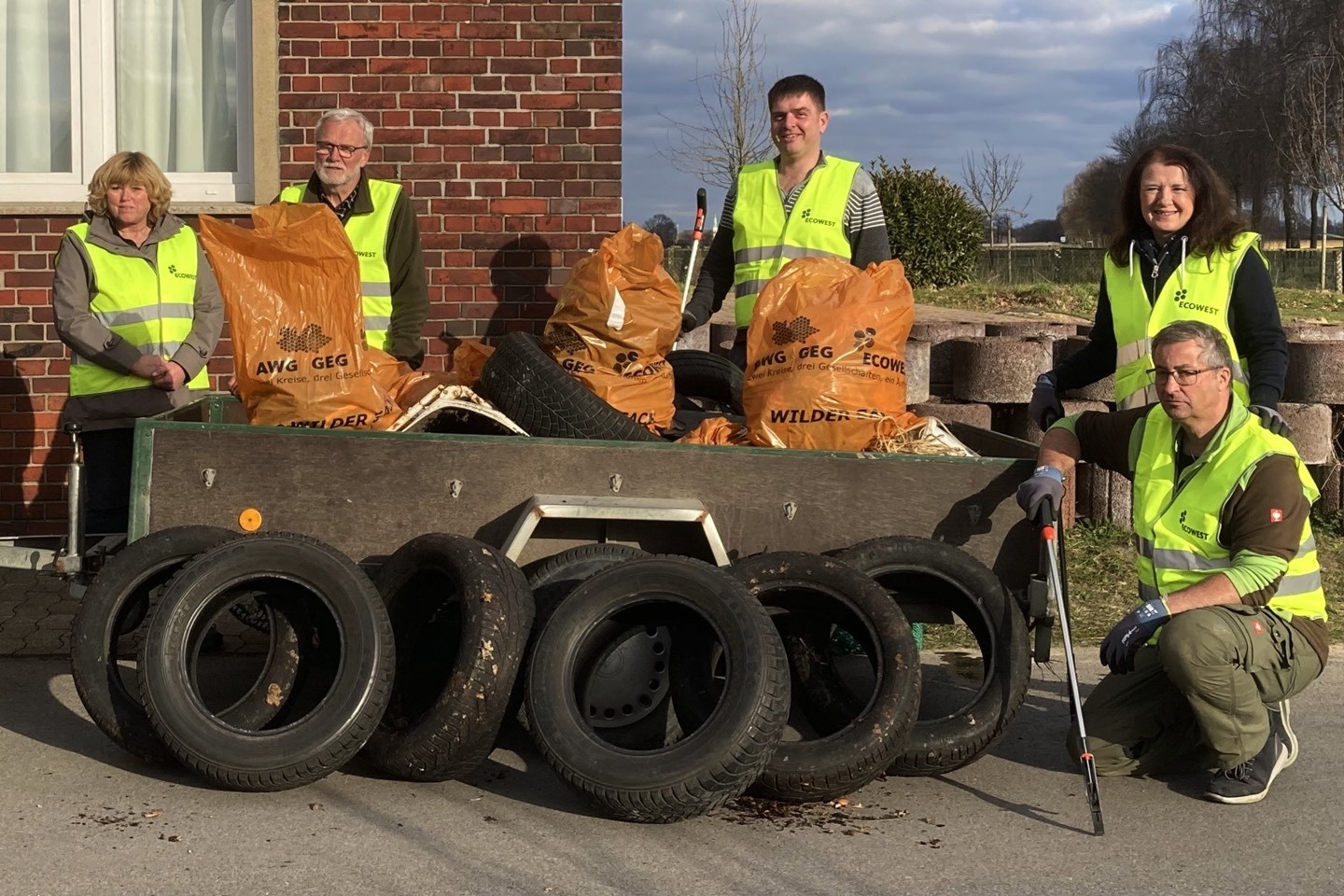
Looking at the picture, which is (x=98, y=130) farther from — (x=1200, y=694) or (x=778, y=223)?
(x=1200, y=694)

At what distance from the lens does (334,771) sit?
4750 mm

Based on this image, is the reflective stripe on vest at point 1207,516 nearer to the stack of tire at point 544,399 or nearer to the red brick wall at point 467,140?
the stack of tire at point 544,399

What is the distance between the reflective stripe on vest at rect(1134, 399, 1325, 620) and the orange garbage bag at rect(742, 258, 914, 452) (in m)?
0.97

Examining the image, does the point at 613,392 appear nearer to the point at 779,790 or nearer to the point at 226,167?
the point at 779,790

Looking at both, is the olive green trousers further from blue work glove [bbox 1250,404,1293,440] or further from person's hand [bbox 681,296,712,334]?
person's hand [bbox 681,296,712,334]

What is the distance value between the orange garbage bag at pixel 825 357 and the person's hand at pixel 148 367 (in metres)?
2.31

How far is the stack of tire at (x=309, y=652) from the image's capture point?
4551mm

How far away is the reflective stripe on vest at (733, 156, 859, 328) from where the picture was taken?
20.6 ft

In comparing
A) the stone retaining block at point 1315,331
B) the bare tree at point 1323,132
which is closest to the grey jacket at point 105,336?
the stone retaining block at point 1315,331

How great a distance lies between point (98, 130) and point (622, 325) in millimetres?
3871

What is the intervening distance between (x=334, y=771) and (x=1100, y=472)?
5.37 metres

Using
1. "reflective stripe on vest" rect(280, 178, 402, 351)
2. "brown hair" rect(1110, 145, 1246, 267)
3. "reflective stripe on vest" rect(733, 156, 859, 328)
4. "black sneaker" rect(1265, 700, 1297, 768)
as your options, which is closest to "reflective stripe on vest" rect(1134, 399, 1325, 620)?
"black sneaker" rect(1265, 700, 1297, 768)

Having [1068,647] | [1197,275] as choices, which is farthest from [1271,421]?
[1068,647]

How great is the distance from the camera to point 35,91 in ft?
26.5
